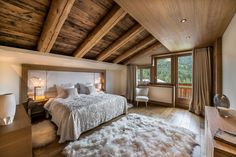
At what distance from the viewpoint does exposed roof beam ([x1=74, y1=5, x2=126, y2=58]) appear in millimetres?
2485

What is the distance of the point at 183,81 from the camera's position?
4.73m

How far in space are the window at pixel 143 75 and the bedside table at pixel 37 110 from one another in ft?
14.0

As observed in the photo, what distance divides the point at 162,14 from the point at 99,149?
2.64 m

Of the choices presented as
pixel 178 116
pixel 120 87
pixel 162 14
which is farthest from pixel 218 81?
pixel 120 87

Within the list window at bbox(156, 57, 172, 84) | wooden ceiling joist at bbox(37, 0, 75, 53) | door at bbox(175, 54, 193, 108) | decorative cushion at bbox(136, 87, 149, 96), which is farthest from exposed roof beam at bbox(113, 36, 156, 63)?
wooden ceiling joist at bbox(37, 0, 75, 53)

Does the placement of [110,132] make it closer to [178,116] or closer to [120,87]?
[178,116]

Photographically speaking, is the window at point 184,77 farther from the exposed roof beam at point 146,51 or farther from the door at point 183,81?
the exposed roof beam at point 146,51

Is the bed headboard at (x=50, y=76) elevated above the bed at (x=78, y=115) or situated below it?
above

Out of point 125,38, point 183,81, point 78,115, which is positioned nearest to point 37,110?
point 78,115

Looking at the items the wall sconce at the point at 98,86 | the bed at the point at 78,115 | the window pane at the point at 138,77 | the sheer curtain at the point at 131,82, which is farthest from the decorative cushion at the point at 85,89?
the window pane at the point at 138,77

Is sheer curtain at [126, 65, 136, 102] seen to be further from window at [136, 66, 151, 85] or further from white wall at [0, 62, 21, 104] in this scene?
white wall at [0, 62, 21, 104]

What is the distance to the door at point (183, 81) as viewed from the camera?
4.58m

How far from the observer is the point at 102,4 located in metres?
2.40

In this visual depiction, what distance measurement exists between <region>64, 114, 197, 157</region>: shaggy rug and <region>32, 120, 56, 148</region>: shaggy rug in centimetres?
58
